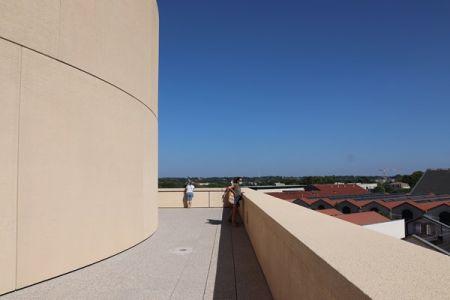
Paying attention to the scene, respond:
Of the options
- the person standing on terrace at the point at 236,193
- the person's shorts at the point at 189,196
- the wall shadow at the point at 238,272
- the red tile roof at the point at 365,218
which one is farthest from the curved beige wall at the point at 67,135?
the red tile roof at the point at 365,218

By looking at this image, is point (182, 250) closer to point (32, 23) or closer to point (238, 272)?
point (238, 272)

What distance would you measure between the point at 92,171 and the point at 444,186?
262 feet

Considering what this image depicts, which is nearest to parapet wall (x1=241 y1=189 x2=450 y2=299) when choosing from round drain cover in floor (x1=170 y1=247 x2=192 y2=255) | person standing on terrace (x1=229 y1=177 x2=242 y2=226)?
round drain cover in floor (x1=170 y1=247 x2=192 y2=255)

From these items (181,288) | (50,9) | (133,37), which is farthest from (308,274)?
(133,37)

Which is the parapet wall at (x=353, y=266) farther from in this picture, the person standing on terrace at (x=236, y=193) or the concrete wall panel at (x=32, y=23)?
the person standing on terrace at (x=236, y=193)

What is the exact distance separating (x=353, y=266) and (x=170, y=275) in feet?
16.2

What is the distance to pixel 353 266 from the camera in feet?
7.25

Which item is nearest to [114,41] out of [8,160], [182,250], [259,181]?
[8,160]

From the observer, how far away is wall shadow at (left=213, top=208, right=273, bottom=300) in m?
5.42

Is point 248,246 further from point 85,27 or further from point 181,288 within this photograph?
point 85,27

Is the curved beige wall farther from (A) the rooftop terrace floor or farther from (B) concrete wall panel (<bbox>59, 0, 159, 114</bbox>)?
(A) the rooftop terrace floor

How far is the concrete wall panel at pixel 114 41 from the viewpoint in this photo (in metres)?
6.88

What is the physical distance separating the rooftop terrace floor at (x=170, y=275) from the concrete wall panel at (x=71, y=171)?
0.42m

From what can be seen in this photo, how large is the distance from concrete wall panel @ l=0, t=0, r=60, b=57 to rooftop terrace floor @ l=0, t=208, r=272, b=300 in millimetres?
4028
